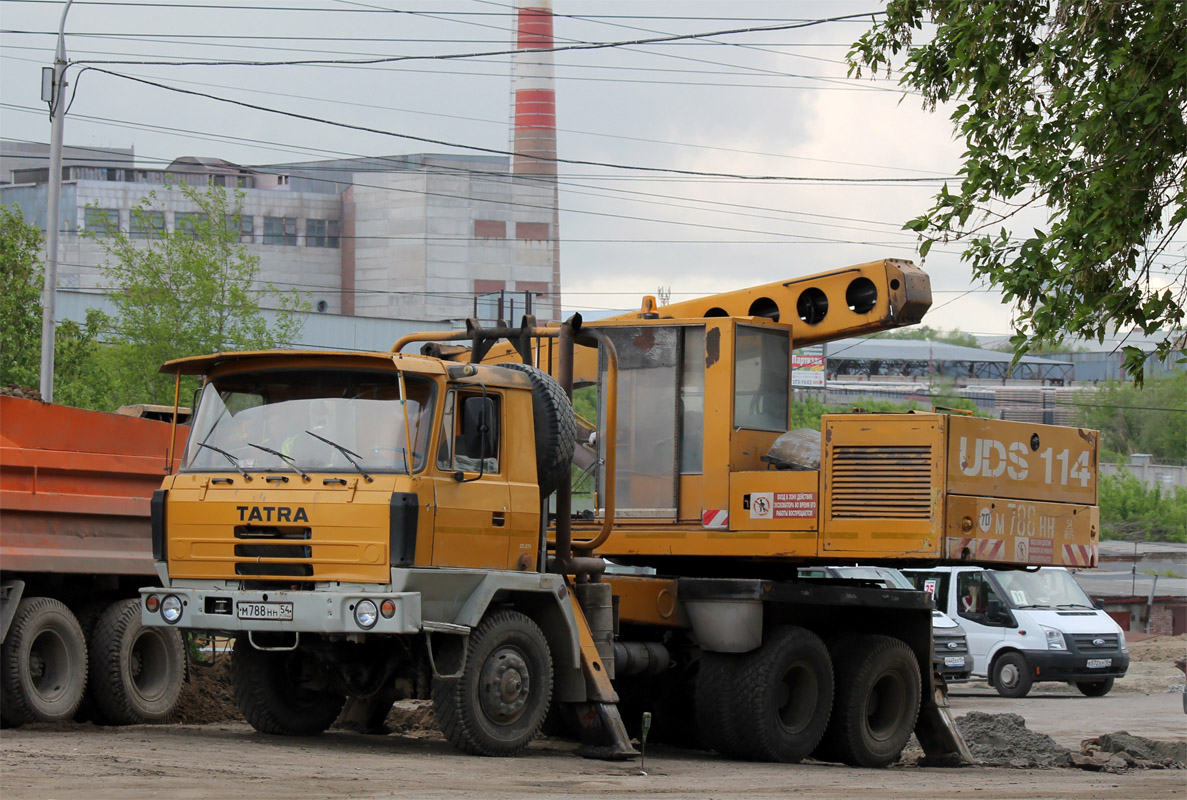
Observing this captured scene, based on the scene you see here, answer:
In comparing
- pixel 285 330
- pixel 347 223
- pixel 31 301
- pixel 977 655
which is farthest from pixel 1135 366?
pixel 347 223

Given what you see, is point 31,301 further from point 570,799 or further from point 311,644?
point 570,799

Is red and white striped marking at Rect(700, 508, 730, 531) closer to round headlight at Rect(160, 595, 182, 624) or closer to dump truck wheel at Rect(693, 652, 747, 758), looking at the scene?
dump truck wheel at Rect(693, 652, 747, 758)

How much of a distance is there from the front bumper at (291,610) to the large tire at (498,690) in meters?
0.68

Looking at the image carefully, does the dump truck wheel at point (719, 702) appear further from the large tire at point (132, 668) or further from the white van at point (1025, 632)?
the white van at point (1025, 632)

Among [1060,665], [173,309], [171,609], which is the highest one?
[173,309]

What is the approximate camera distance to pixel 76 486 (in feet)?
39.1

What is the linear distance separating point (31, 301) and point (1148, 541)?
46754 millimetres

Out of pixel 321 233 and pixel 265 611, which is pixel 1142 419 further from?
pixel 265 611

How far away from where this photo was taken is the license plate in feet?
32.5

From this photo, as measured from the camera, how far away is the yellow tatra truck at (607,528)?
396 inches

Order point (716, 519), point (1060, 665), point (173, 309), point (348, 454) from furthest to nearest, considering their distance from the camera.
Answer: point (173, 309), point (1060, 665), point (716, 519), point (348, 454)

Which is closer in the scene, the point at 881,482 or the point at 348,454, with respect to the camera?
the point at 348,454

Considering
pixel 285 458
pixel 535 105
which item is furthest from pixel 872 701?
pixel 535 105

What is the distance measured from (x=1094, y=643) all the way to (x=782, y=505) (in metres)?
12.9
